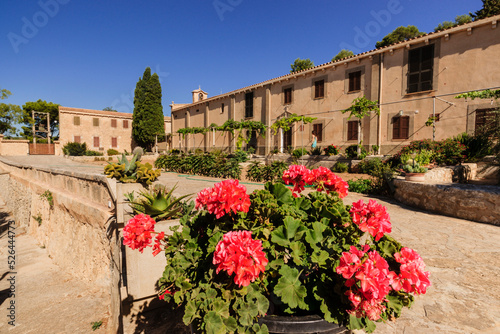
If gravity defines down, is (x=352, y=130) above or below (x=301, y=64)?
below

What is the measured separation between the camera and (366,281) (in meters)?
0.96

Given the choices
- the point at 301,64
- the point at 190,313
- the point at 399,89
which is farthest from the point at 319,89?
the point at 190,313

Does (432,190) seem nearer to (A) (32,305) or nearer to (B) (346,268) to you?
(B) (346,268)

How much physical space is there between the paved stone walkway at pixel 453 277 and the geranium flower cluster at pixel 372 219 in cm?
130

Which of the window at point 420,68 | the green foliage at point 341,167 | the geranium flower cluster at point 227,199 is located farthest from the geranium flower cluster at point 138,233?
the window at point 420,68

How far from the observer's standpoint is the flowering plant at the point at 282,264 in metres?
1.05

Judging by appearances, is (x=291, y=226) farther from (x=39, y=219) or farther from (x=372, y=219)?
(x=39, y=219)

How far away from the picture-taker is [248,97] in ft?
68.6

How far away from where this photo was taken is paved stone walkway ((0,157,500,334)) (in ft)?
6.65

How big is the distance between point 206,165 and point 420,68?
40.1ft

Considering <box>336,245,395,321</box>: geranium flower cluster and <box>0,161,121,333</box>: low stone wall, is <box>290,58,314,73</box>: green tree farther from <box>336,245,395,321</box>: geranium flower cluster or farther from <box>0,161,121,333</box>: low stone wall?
<box>336,245,395,321</box>: geranium flower cluster

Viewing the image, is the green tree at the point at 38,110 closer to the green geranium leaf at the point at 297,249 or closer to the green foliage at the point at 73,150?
the green foliage at the point at 73,150

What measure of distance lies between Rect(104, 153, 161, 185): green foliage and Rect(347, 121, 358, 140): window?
1346 cm

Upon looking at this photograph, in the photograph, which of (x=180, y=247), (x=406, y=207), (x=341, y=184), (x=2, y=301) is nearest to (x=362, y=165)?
(x=406, y=207)
